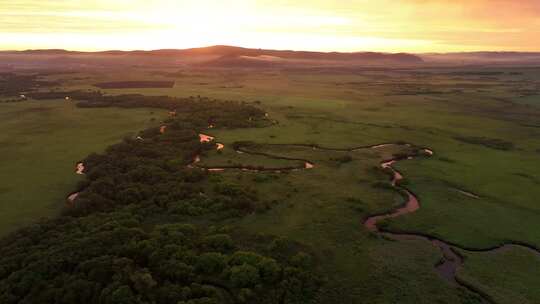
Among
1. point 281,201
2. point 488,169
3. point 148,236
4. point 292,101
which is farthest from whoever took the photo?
point 292,101

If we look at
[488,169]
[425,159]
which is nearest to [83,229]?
[425,159]

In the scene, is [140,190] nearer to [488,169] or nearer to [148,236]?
[148,236]

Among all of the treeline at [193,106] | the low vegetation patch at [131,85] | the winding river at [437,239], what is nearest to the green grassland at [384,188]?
the winding river at [437,239]

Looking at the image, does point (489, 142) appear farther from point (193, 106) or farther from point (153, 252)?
point (193, 106)

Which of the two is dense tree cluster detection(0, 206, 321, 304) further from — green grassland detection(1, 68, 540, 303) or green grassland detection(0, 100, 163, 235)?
green grassland detection(0, 100, 163, 235)

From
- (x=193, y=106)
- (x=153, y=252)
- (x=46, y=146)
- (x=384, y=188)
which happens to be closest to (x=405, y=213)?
(x=384, y=188)

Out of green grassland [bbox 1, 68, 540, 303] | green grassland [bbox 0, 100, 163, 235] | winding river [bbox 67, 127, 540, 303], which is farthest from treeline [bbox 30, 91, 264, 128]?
winding river [bbox 67, 127, 540, 303]
